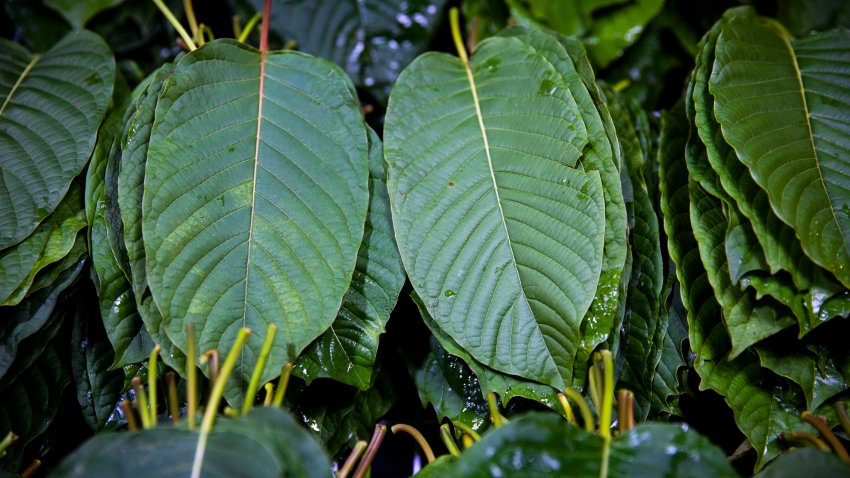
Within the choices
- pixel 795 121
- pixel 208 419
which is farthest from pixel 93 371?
pixel 795 121

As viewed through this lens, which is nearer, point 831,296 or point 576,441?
point 576,441

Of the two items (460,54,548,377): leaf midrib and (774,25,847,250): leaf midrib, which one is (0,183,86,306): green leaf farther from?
(774,25,847,250): leaf midrib

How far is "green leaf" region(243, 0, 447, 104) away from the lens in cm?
115

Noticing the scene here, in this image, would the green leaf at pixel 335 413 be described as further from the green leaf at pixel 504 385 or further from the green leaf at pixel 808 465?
the green leaf at pixel 808 465

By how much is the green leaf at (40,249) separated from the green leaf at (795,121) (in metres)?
0.78

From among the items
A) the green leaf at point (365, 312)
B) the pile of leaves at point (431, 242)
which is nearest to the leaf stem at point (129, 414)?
the pile of leaves at point (431, 242)

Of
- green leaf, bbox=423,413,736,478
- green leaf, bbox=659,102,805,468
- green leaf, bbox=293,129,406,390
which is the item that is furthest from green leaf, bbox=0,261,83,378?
green leaf, bbox=659,102,805,468

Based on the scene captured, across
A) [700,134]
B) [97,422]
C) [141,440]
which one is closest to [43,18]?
[97,422]

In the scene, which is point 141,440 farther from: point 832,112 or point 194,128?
point 832,112

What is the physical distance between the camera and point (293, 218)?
78 centimetres

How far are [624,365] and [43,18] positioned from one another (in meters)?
1.10

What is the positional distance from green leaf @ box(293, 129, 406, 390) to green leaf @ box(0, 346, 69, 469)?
33 centimetres

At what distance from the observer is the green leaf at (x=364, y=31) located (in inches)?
45.1

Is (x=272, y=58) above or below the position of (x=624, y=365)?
above
